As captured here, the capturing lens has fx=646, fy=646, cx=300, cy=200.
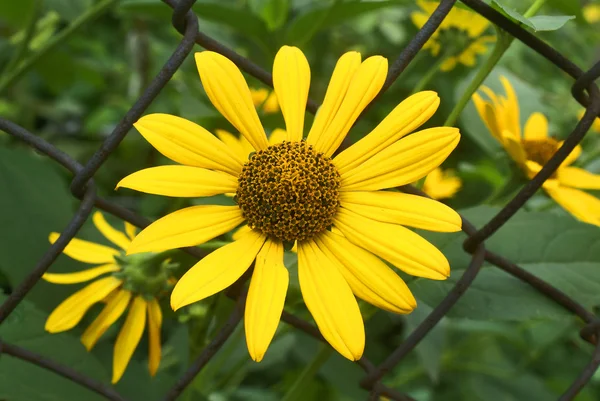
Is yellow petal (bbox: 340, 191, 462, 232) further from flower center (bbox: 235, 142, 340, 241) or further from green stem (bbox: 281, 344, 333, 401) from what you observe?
green stem (bbox: 281, 344, 333, 401)

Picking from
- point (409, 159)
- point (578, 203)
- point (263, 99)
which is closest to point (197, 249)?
point (409, 159)

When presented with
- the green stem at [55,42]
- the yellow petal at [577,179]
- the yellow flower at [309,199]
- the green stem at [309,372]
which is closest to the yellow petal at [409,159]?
the yellow flower at [309,199]

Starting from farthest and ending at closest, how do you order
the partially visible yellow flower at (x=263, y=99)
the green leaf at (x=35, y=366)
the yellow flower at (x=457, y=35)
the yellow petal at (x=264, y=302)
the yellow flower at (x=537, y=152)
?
the partially visible yellow flower at (x=263, y=99)
the yellow flower at (x=457, y=35)
the yellow flower at (x=537, y=152)
the green leaf at (x=35, y=366)
the yellow petal at (x=264, y=302)

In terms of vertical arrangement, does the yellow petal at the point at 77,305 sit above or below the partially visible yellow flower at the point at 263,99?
below

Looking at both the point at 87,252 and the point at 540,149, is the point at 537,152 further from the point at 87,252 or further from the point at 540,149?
the point at 87,252

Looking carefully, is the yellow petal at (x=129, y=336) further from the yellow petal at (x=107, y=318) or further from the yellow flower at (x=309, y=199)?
the yellow flower at (x=309, y=199)

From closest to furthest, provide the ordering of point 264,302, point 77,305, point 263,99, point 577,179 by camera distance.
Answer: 1. point 264,302
2. point 77,305
3. point 577,179
4. point 263,99

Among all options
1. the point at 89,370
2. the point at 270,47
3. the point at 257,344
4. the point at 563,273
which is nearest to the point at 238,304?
the point at 257,344

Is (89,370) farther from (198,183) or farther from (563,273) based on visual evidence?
(563,273)

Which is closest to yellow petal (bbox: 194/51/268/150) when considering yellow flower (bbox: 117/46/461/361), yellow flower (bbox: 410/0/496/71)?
yellow flower (bbox: 117/46/461/361)
